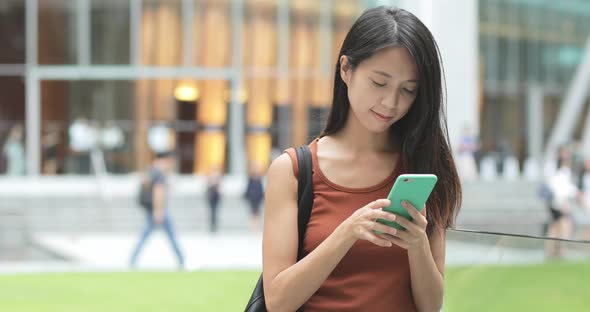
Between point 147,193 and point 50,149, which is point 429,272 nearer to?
point 147,193

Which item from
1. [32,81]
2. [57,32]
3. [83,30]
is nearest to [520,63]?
[83,30]

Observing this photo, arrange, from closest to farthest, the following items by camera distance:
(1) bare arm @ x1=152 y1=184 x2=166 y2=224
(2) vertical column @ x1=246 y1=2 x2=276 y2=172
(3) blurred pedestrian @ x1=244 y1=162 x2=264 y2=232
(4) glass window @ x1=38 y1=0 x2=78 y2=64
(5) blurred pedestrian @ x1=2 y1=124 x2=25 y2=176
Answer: (1) bare arm @ x1=152 y1=184 x2=166 y2=224 < (3) blurred pedestrian @ x1=244 y1=162 x2=264 y2=232 < (5) blurred pedestrian @ x1=2 y1=124 x2=25 y2=176 < (4) glass window @ x1=38 y1=0 x2=78 y2=64 < (2) vertical column @ x1=246 y1=2 x2=276 y2=172

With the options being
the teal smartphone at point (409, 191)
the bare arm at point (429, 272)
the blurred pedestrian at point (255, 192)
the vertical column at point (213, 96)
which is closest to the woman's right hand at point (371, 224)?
the teal smartphone at point (409, 191)

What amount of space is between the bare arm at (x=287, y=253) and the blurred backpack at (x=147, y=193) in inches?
463

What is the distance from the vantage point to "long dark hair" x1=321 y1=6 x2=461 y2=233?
2.21 metres

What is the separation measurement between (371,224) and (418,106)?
40cm

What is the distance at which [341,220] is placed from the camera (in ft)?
7.42

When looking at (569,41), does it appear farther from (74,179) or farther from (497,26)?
(74,179)

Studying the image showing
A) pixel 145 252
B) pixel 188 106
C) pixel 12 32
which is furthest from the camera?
pixel 188 106

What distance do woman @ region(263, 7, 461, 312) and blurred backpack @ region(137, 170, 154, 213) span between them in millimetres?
11728

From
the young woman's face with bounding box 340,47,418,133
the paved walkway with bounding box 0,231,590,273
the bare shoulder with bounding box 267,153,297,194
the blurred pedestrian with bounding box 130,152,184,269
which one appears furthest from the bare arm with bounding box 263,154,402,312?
the blurred pedestrian with bounding box 130,152,184,269

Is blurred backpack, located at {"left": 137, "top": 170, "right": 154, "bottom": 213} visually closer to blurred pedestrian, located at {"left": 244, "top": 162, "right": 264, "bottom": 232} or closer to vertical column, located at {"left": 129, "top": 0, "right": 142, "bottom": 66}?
blurred pedestrian, located at {"left": 244, "top": 162, "right": 264, "bottom": 232}

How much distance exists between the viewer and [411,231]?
6.86 ft

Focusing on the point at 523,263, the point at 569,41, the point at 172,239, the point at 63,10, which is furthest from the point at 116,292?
the point at 569,41
